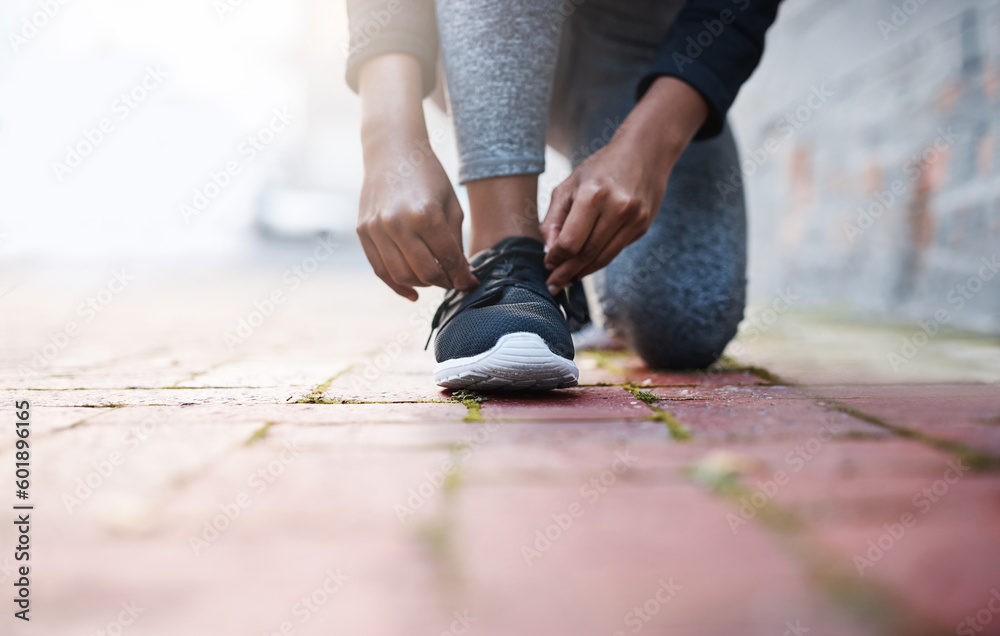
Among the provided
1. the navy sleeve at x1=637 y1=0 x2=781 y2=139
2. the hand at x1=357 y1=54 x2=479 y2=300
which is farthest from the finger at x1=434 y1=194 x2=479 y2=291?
the navy sleeve at x1=637 y1=0 x2=781 y2=139

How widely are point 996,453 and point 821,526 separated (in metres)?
0.34

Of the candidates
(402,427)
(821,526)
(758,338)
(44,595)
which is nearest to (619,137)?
(402,427)

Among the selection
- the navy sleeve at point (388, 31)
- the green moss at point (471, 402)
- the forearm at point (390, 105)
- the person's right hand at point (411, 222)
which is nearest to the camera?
the green moss at point (471, 402)

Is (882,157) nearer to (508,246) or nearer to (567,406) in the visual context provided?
(508,246)

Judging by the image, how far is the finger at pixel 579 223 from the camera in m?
1.15

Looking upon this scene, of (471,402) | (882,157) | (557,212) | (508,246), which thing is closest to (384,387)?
(471,402)

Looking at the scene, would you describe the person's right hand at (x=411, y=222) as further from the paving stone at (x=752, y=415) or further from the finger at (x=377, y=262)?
the paving stone at (x=752, y=415)

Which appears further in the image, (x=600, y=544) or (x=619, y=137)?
(x=619, y=137)

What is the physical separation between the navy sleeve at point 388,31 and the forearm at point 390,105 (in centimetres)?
2

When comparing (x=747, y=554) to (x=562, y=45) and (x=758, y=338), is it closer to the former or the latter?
(x=562, y=45)

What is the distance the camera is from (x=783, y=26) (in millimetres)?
3510

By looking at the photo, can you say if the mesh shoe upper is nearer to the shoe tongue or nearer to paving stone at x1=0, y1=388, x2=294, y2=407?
the shoe tongue

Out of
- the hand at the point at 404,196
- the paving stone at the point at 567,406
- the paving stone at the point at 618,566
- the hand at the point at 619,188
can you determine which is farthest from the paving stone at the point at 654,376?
the paving stone at the point at 618,566

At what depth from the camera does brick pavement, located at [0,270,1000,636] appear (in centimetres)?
51
